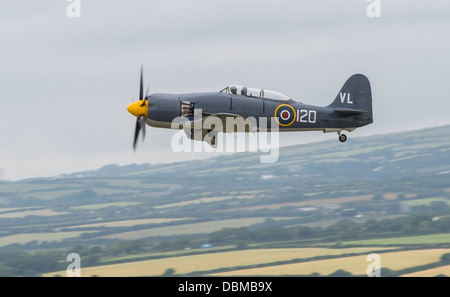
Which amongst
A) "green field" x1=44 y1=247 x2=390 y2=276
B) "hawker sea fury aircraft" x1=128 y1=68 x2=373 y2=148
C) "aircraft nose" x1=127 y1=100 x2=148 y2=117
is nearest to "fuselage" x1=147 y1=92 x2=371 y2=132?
"hawker sea fury aircraft" x1=128 y1=68 x2=373 y2=148

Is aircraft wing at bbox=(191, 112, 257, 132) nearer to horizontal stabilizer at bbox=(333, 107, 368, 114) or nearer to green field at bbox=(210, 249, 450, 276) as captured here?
horizontal stabilizer at bbox=(333, 107, 368, 114)

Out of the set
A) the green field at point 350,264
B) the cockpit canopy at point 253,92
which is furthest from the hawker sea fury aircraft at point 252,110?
the green field at point 350,264

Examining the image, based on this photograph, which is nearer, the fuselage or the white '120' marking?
the fuselage

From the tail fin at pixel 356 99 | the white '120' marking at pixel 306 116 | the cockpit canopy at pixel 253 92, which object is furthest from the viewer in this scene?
the tail fin at pixel 356 99

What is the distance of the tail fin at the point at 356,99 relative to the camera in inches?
2014

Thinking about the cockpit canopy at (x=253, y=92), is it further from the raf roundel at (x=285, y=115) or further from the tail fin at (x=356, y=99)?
the tail fin at (x=356, y=99)

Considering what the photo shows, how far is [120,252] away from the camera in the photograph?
19312cm

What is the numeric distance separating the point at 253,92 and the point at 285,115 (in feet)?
7.69

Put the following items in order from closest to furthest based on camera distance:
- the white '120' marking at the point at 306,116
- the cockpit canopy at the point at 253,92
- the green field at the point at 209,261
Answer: the cockpit canopy at the point at 253,92 < the white '120' marking at the point at 306,116 < the green field at the point at 209,261

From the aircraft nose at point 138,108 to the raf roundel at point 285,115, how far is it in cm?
775

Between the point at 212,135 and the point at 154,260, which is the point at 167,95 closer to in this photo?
the point at 212,135

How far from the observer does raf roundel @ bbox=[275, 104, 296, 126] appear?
5016cm

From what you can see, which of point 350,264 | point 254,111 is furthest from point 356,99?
point 350,264

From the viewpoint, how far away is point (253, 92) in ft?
165
